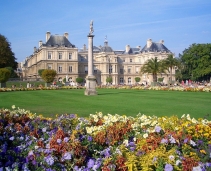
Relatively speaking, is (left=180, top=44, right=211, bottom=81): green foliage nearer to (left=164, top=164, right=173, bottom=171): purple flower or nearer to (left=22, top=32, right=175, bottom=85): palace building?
(left=22, top=32, right=175, bottom=85): palace building

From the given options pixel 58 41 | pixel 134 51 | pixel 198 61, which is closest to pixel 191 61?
pixel 198 61

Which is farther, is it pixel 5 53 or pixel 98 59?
pixel 98 59

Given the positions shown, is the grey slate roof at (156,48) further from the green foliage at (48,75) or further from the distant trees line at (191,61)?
the green foliage at (48,75)

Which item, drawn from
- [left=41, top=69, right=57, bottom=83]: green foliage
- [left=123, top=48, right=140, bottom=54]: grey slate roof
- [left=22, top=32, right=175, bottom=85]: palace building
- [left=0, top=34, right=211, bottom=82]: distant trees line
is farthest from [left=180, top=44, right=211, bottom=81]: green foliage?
[left=41, top=69, right=57, bottom=83]: green foliage

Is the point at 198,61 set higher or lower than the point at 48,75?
higher

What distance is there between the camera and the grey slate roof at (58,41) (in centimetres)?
6988

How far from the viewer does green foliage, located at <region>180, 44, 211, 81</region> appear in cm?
6322

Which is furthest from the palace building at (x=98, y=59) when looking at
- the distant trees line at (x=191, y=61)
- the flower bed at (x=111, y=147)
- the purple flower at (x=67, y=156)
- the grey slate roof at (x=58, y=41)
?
the purple flower at (x=67, y=156)

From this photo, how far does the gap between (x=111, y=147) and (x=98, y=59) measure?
254 feet

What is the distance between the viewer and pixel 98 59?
268 ft

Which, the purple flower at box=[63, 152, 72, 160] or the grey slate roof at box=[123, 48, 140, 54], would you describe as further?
the grey slate roof at box=[123, 48, 140, 54]

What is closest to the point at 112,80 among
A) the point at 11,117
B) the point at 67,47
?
the point at 67,47

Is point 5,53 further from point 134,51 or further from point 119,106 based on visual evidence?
point 134,51

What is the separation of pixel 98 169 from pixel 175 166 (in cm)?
117
